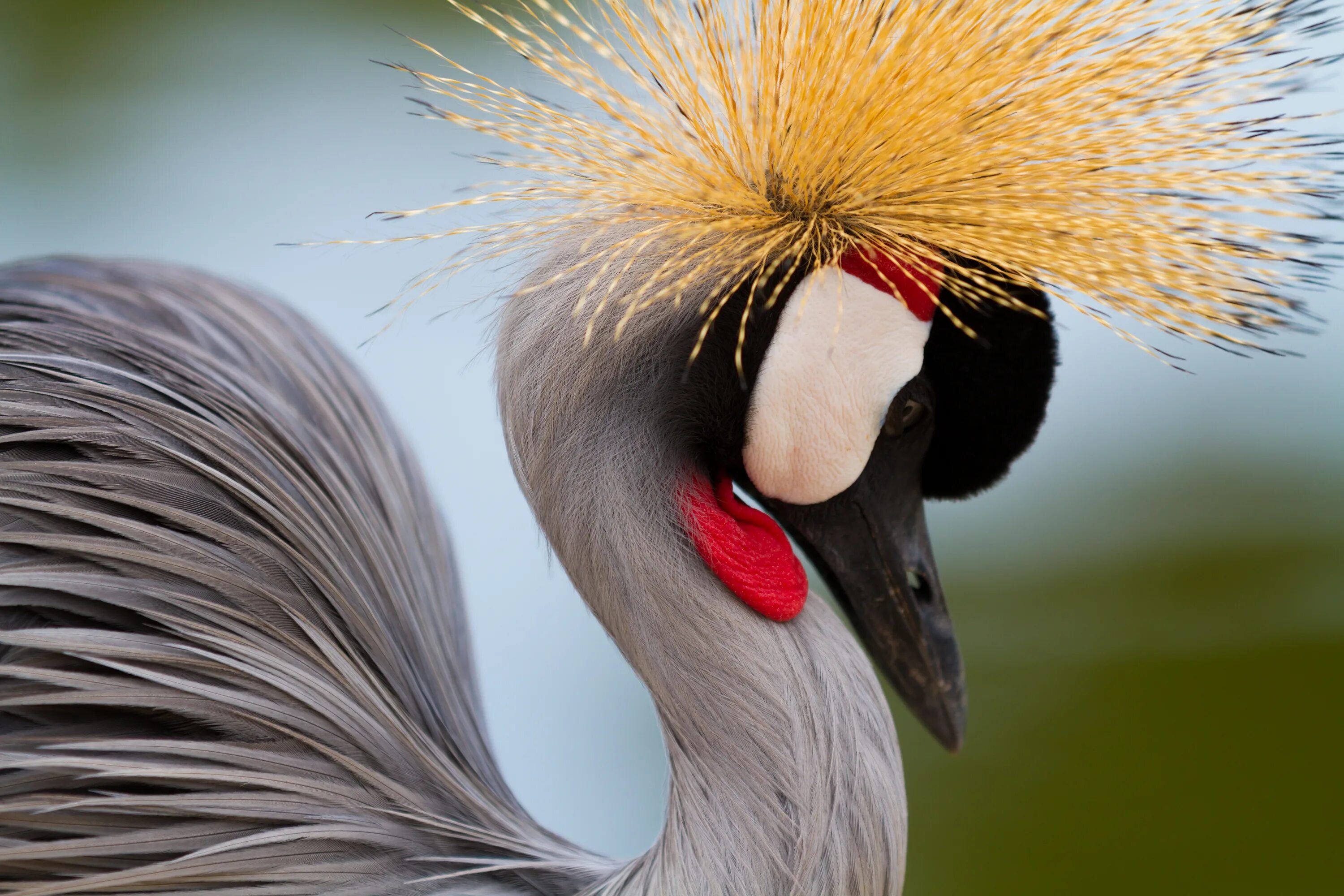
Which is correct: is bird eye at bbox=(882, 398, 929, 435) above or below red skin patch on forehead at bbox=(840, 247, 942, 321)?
below

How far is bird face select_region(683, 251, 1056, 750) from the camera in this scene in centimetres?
67

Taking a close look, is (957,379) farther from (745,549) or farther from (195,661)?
(195,661)

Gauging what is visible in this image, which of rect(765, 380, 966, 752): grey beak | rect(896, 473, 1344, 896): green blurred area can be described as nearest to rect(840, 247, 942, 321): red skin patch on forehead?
rect(765, 380, 966, 752): grey beak

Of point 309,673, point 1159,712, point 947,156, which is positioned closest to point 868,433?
point 947,156

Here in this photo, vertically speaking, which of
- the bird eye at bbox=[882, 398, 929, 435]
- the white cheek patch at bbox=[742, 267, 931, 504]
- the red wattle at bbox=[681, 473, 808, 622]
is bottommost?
the red wattle at bbox=[681, 473, 808, 622]

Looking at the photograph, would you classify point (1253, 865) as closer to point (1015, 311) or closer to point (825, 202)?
point (1015, 311)

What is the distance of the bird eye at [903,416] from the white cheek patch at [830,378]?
0.6 inches

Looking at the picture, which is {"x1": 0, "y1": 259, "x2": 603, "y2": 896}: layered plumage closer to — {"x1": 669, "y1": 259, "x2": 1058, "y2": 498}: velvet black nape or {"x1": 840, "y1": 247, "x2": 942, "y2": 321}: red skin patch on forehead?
{"x1": 669, "y1": 259, "x2": 1058, "y2": 498}: velvet black nape

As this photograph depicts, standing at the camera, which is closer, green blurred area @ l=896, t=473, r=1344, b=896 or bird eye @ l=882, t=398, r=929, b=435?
bird eye @ l=882, t=398, r=929, b=435

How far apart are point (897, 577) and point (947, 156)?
0.29 meters

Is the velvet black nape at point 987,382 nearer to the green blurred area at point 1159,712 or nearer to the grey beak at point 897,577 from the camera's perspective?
the grey beak at point 897,577

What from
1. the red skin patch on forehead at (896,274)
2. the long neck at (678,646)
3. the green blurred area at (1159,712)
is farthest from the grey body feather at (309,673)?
the green blurred area at (1159,712)

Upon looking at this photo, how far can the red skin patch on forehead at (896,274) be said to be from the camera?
2.14 ft

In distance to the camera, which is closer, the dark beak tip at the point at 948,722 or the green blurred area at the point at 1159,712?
the dark beak tip at the point at 948,722
